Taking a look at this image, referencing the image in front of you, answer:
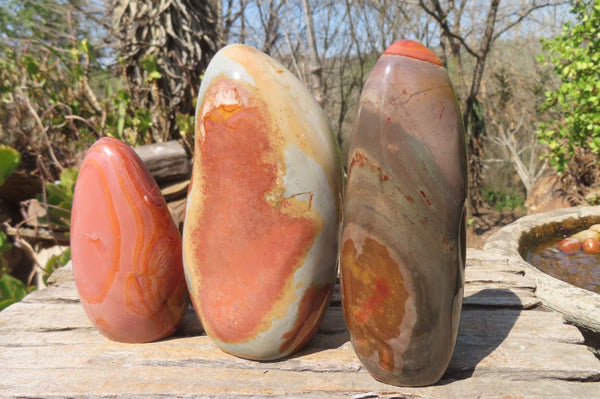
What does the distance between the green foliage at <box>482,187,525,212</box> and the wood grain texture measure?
5583 millimetres

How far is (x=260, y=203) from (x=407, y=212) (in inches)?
10.1

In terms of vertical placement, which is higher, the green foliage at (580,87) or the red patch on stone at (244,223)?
the green foliage at (580,87)

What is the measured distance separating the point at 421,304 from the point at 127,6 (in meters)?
2.59

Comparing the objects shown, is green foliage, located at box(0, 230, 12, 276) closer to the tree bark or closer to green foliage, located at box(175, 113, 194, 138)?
green foliage, located at box(175, 113, 194, 138)

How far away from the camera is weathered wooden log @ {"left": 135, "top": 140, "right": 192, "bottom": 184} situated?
2.34 meters

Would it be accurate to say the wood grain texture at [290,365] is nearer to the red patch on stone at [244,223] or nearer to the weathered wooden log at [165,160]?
the red patch on stone at [244,223]

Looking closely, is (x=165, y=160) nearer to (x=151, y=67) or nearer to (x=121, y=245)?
(x=151, y=67)

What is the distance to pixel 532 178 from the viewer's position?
584 cm

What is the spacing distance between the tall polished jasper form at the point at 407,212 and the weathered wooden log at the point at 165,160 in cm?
184

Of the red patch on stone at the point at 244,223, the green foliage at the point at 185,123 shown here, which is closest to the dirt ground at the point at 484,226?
the green foliage at the point at 185,123

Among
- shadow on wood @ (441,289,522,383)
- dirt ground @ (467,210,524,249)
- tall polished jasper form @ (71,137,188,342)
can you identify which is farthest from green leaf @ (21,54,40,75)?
dirt ground @ (467,210,524,249)

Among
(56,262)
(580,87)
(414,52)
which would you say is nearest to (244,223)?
(414,52)

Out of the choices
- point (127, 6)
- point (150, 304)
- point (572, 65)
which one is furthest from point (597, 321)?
point (127, 6)

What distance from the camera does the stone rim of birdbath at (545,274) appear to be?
3.91ft
